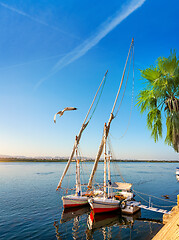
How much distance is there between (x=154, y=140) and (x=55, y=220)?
71.5 ft

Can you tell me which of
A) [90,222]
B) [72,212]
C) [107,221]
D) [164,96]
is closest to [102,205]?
[107,221]

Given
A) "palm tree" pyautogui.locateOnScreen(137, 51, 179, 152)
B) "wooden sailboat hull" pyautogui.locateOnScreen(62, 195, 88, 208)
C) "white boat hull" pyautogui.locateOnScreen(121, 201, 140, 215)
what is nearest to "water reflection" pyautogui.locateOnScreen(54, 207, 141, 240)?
"white boat hull" pyautogui.locateOnScreen(121, 201, 140, 215)

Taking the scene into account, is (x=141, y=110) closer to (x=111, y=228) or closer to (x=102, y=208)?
(x=111, y=228)

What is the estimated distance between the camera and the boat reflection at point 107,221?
22652 mm

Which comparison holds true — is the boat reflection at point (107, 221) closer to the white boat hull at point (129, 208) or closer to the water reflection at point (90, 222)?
the water reflection at point (90, 222)

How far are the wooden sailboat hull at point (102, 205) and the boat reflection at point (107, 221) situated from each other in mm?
730

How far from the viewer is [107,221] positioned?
84.1 ft

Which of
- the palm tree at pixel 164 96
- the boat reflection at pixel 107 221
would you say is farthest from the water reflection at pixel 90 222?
the palm tree at pixel 164 96

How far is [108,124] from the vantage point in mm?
34531

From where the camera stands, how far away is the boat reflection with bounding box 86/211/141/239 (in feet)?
74.3

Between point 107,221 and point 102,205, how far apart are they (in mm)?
2623

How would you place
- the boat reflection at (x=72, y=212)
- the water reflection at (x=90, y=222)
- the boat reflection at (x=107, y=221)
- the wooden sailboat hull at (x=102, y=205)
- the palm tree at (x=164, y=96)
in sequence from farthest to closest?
1. the boat reflection at (x=72, y=212)
2. the wooden sailboat hull at (x=102, y=205)
3. the boat reflection at (x=107, y=221)
4. the water reflection at (x=90, y=222)
5. the palm tree at (x=164, y=96)

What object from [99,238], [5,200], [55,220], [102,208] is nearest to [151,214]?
[102,208]

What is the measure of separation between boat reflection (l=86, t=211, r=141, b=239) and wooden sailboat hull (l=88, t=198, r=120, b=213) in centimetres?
73
